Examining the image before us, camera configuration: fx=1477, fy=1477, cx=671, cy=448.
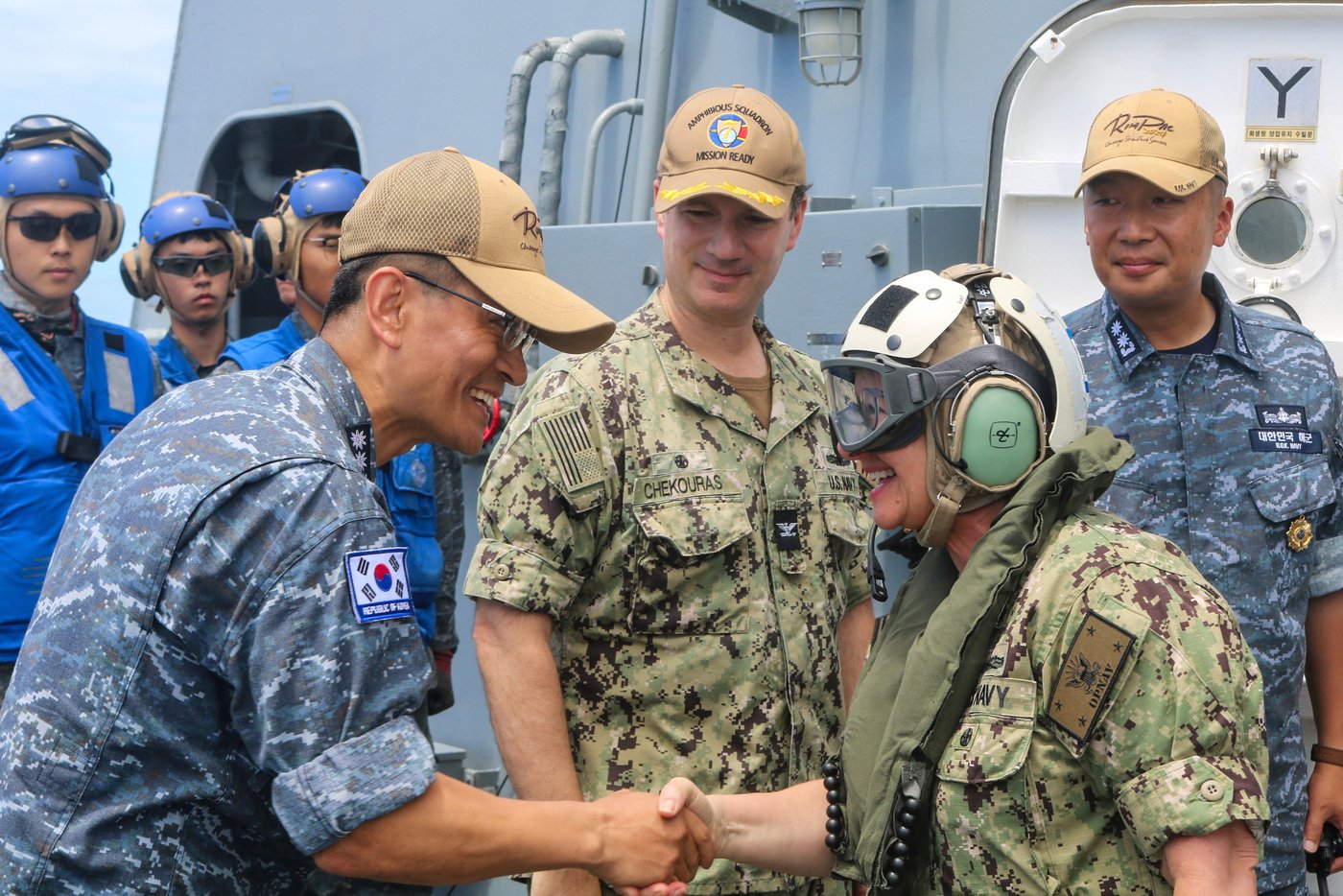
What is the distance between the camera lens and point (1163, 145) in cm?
280

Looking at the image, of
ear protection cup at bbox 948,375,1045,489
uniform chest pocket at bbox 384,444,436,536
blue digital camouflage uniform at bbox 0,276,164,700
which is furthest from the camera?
uniform chest pocket at bbox 384,444,436,536

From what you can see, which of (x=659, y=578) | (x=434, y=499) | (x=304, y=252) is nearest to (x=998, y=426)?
(x=659, y=578)

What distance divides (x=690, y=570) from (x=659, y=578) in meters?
0.06

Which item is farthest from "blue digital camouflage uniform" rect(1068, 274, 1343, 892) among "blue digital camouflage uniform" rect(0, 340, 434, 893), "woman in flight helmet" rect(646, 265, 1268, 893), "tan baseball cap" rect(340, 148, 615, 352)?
"blue digital camouflage uniform" rect(0, 340, 434, 893)

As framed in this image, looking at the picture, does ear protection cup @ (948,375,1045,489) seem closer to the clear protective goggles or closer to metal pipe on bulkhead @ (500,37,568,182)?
the clear protective goggles

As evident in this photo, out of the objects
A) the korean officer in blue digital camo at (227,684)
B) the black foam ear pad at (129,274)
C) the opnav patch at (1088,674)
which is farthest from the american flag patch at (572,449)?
the black foam ear pad at (129,274)

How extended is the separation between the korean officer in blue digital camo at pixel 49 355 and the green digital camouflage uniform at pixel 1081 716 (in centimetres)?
227

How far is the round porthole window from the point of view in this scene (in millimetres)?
3131

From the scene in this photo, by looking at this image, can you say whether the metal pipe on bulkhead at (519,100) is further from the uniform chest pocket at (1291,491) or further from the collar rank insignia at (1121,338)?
the uniform chest pocket at (1291,491)

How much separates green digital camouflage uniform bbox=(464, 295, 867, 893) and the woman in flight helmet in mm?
390

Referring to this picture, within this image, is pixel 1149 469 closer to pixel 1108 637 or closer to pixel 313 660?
pixel 1108 637

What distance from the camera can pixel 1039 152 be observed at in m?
3.29

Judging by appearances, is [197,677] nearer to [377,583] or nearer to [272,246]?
[377,583]

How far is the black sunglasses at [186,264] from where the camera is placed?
14.3ft
